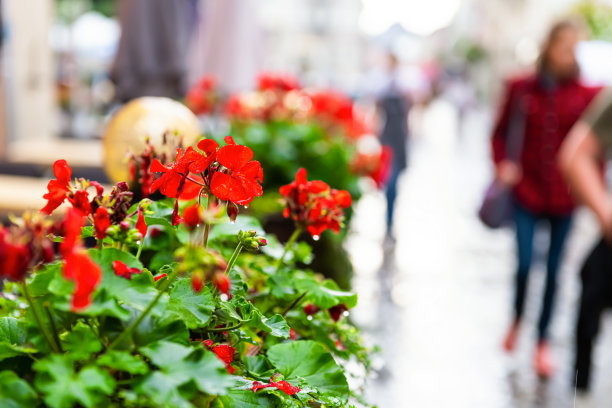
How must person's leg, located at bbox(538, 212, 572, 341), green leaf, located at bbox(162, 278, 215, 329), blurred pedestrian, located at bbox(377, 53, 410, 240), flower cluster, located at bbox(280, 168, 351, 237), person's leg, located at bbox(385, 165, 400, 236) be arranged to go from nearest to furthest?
green leaf, located at bbox(162, 278, 215, 329)
flower cluster, located at bbox(280, 168, 351, 237)
person's leg, located at bbox(538, 212, 572, 341)
person's leg, located at bbox(385, 165, 400, 236)
blurred pedestrian, located at bbox(377, 53, 410, 240)

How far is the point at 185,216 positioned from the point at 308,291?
1.49 feet

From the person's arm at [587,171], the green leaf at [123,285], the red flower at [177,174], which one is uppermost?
the red flower at [177,174]

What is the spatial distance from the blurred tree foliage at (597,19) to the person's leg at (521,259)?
39.2 feet

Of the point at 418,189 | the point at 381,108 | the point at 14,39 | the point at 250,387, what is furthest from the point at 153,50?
the point at 418,189

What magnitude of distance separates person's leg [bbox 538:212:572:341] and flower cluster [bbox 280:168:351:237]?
3.57m

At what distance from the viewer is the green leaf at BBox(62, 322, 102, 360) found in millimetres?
882

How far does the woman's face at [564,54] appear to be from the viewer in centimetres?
447

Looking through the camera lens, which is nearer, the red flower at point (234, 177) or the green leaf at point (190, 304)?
the green leaf at point (190, 304)

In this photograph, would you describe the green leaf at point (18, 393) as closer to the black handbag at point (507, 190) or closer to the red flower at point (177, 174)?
the red flower at point (177, 174)

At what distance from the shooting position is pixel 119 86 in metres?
5.62

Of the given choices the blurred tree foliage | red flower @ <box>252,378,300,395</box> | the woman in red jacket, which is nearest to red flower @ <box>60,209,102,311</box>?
red flower @ <box>252,378,300,395</box>

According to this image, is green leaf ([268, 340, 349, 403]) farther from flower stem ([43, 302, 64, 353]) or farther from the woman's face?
the woman's face

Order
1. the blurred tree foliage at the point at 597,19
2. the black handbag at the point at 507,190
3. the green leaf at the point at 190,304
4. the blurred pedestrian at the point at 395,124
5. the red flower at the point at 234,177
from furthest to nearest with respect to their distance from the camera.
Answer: the blurred tree foliage at the point at 597,19
the blurred pedestrian at the point at 395,124
the black handbag at the point at 507,190
the red flower at the point at 234,177
the green leaf at the point at 190,304

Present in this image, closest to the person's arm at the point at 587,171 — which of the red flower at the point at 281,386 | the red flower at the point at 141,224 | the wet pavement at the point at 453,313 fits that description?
the wet pavement at the point at 453,313
